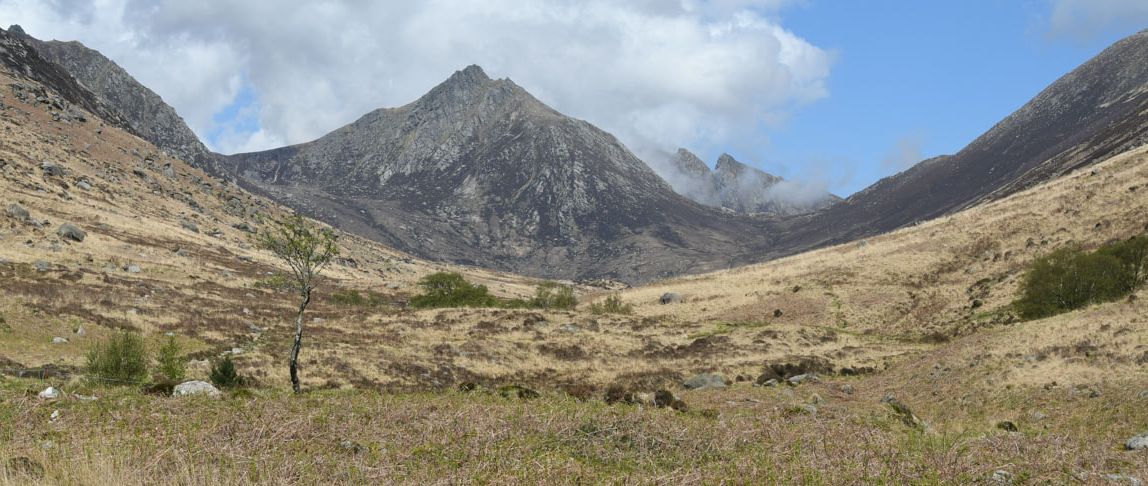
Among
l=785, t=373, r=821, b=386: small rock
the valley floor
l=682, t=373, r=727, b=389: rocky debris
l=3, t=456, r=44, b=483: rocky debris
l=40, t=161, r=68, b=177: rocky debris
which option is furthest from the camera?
l=40, t=161, r=68, b=177: rocky debris

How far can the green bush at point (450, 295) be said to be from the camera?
75500 millimetres

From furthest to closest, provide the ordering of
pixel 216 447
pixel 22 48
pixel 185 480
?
pixel 22 48 < pixel 216 447 < pixel 185 480

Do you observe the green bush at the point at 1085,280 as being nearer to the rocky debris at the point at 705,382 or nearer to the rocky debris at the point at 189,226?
the rocky debris at the point at 705,382

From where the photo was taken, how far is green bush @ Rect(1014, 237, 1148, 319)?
40906 mm

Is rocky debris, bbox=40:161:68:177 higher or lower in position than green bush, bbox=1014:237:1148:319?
higher

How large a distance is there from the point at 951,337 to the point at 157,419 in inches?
2089

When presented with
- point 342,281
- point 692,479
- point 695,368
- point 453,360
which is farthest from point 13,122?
point 692,479

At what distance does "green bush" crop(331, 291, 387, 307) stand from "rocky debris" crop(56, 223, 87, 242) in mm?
25159

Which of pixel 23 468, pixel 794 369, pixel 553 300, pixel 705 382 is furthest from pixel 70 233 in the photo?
pixel 23 468

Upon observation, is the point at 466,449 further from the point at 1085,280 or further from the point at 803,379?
the point at 1085,280

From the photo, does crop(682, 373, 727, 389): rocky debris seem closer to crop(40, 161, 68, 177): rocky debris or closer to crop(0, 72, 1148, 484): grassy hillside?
crop(0, 72, 1148, 484): grassy hillside

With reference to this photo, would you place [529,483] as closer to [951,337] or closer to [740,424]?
[740,424]

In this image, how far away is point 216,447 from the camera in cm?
696

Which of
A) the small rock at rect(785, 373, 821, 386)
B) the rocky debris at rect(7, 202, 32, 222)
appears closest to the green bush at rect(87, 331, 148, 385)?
Result: the small rock at rect(785, 373, 821, 386)
